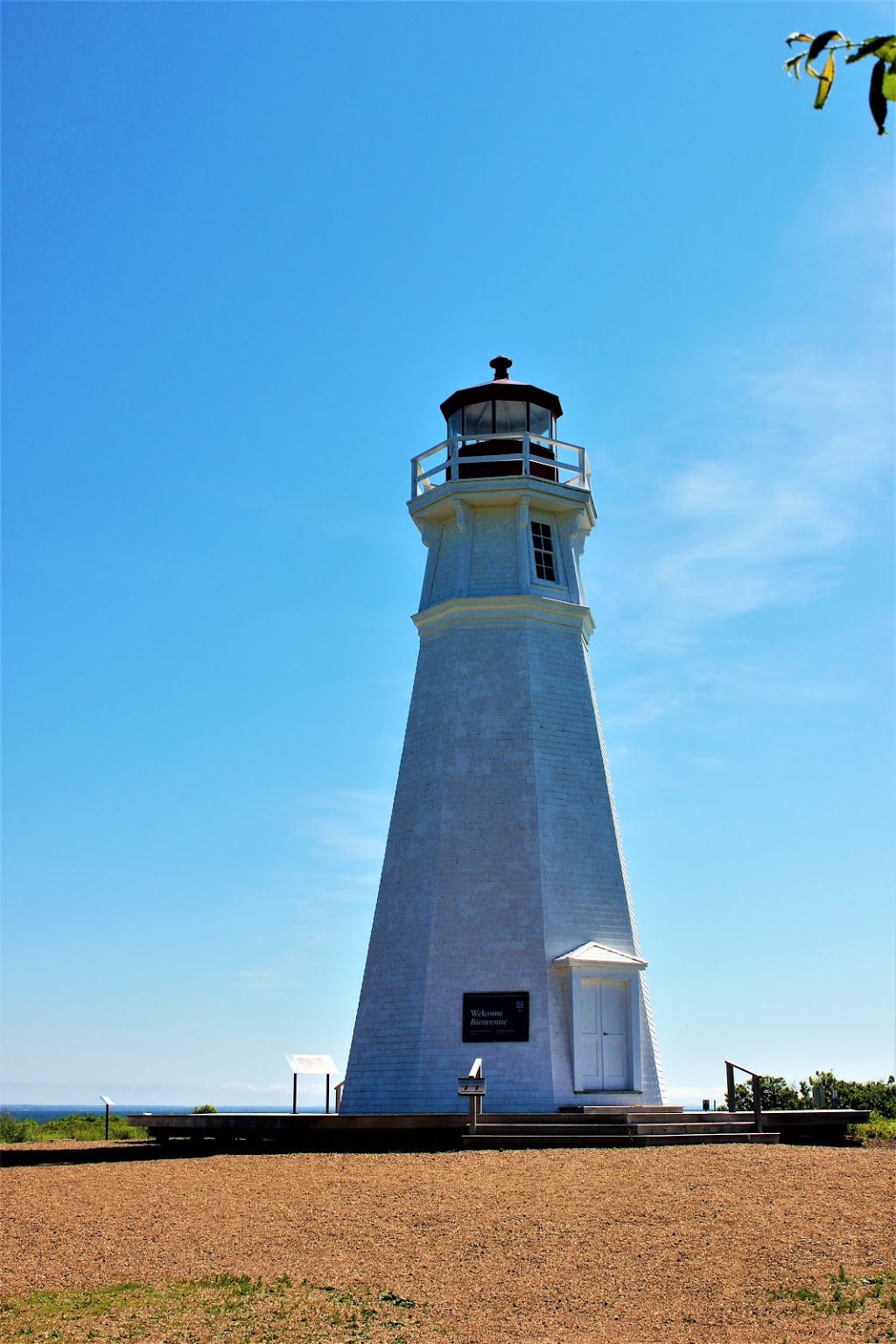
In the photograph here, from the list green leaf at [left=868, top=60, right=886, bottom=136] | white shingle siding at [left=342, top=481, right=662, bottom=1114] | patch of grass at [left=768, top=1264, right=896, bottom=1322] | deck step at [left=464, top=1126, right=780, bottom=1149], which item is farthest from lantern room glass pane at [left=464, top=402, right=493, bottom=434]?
green leaf at [left=868, top=60, right=886, bottom=136]

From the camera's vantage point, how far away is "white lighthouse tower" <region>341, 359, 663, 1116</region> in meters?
22.6

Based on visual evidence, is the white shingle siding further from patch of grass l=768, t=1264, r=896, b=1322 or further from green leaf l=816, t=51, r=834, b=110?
green leaf l=816, t=51, r=834, b=110

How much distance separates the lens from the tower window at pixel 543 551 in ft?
87.4

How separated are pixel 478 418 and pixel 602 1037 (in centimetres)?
1335

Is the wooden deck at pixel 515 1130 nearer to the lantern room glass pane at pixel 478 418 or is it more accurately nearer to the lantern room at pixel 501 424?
the lantern room at pixel 501 424

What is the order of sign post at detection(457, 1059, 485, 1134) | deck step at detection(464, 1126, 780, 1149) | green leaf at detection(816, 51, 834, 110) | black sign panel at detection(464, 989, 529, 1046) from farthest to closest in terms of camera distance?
black sign panel at detection(464, 989, 529, 1046)
sign post at detection(457, 1059, 485, 1134)
deck step at detection(464, 1126, 780, 1149)
green leaf at detection(816, 51, 834, 110)

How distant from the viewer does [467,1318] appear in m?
9.90

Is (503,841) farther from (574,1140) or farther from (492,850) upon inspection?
(574,1140)

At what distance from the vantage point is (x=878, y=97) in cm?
399

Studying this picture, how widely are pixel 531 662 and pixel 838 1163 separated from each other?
1166 cm

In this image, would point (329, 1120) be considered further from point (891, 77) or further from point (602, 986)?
point (891, 77)

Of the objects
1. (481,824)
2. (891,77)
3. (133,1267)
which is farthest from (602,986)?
(891,77)

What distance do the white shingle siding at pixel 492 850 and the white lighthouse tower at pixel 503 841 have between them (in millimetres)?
33

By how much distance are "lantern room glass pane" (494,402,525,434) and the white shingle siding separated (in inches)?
94.9
